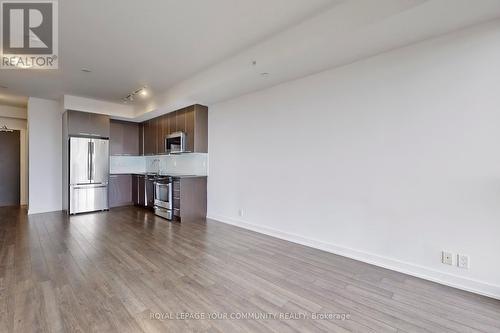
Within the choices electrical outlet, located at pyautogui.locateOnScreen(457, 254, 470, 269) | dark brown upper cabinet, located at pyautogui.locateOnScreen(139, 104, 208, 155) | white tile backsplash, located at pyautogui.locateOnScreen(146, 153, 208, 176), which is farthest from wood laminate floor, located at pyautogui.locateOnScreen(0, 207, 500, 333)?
dark brown upper cabinet, located at pyautogui.locateOnScreen(139, 104, 208, 155)

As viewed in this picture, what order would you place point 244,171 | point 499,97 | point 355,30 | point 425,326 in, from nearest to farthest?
point 425,326
point 499,97
point 355,30
point 244,171

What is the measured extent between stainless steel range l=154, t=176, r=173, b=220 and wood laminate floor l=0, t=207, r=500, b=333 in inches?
56.2

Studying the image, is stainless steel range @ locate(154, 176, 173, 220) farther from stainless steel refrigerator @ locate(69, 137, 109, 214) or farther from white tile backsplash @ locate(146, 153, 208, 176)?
stainless steel refrigerator @ locate(69, 137, 109, 214)

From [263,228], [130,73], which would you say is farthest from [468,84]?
[130,73]

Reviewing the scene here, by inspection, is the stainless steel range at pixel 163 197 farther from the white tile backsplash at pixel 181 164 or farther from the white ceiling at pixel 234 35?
the white ceiling at pixel 234 35

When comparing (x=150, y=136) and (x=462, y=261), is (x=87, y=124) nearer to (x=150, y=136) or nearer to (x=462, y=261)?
(x=150, y=136)

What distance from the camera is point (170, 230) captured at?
4.35 metres

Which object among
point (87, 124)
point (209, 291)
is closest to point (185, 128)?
point (87, 124)

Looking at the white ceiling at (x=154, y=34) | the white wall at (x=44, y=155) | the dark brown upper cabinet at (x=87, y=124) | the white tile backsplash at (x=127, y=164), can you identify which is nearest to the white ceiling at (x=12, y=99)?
the white wall at (x=44, y=155)

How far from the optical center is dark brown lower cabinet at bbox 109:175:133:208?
6.53 meters

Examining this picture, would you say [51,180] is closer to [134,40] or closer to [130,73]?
[130,73]

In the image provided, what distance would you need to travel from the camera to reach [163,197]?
541 centimetres

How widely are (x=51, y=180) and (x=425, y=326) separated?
7716 millimetres

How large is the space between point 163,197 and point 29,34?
348cm
